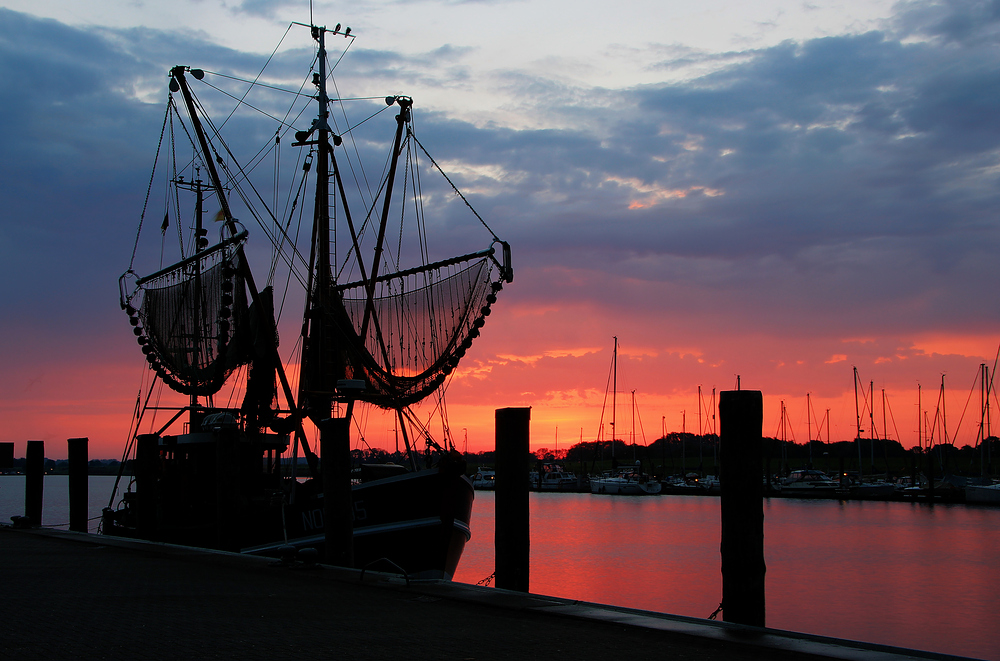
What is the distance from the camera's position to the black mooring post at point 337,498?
56.1 ft

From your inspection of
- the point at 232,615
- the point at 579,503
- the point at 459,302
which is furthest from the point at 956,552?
the point at 579,503

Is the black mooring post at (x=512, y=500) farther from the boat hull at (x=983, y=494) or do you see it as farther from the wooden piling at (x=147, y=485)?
the boat hull at (x=983, y=494)

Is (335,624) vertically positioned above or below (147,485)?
below

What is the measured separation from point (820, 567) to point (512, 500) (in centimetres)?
3270

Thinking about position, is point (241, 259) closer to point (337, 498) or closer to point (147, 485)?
point (147, 485)

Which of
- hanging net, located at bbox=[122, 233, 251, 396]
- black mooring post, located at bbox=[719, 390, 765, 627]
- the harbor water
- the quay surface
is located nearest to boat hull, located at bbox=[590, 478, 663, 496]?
the harbor water

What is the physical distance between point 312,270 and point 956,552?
39856mm

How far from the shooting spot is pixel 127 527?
31.4 m

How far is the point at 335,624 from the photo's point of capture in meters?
10.8

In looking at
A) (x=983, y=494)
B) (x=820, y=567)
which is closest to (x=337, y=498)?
(x=820, y=567)

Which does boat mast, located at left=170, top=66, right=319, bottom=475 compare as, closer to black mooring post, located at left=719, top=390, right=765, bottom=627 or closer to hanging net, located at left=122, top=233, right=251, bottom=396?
hanging net, located at left=122, top=233, right=251, bottom=396

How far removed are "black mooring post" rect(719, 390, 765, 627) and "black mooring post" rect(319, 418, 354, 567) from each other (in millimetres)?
8403

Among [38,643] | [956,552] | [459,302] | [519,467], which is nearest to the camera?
[38,643]

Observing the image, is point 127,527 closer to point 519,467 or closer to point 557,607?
point 519,467
